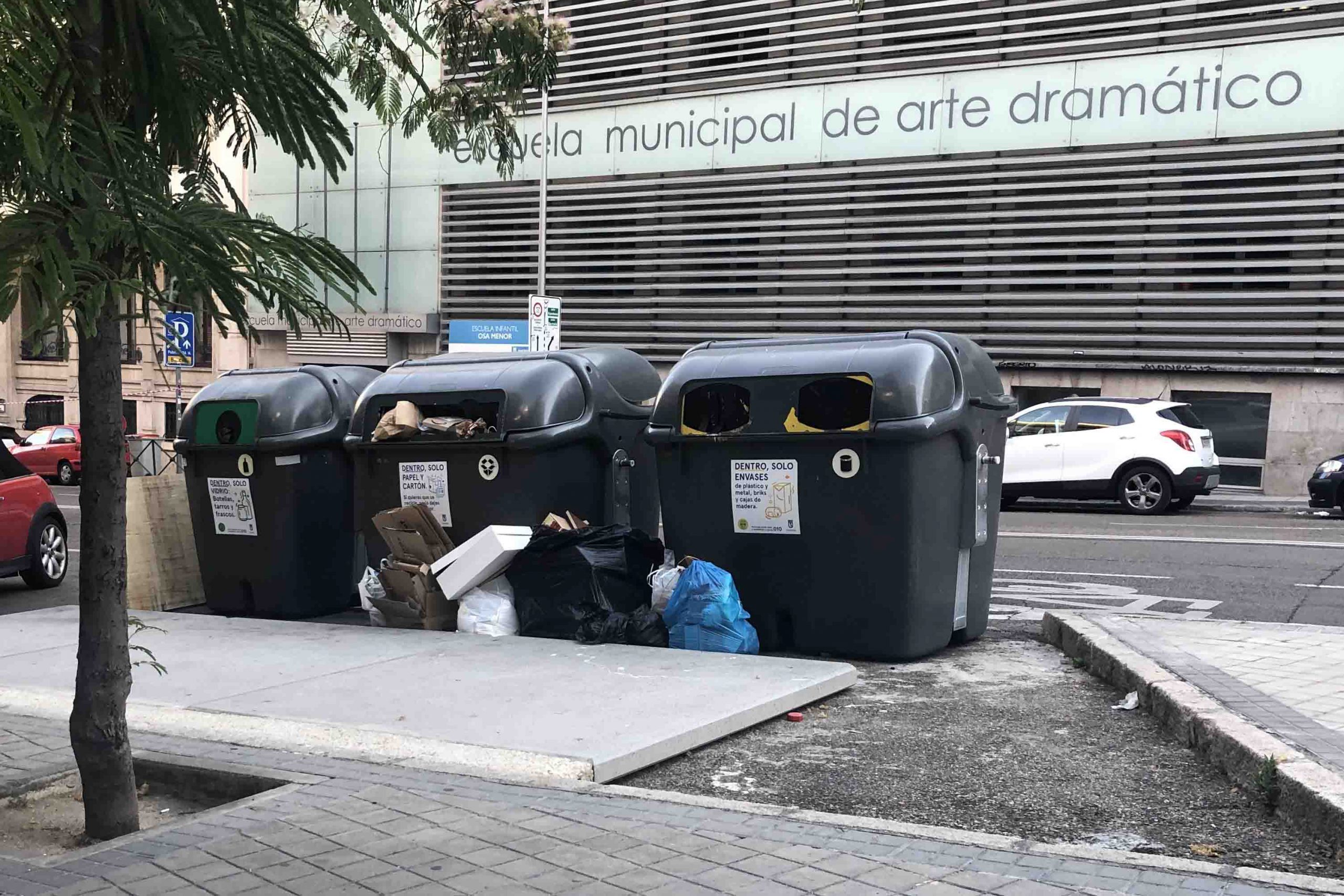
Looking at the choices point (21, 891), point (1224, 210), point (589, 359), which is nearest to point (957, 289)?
point (1224, 210)

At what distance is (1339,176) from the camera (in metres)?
20.0

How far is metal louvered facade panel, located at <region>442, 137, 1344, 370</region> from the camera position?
20.4 metres

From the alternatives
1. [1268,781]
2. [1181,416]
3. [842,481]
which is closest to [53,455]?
[1181,416]

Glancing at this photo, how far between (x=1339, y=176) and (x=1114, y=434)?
6188 millimetres

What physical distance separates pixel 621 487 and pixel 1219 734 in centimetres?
435

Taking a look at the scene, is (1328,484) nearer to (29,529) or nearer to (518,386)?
(518,386)

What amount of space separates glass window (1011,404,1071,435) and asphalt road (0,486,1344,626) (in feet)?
6.90

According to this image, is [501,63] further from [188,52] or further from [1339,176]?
[1339,176]

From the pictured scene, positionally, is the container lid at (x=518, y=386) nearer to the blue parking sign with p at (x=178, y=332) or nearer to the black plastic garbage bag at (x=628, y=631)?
the black plastic garbage bag at (x=628, y=631)

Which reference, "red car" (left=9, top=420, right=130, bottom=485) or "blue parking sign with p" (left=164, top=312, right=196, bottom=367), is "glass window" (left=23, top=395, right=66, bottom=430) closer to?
"red car" (left=9, top=420, right=130, bottom=485)

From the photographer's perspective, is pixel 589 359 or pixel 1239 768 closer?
pixel 1239 768

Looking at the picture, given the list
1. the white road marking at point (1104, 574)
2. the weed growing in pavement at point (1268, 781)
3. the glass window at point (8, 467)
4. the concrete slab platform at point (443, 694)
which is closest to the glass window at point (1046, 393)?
the white road marking at point (1104, 574)

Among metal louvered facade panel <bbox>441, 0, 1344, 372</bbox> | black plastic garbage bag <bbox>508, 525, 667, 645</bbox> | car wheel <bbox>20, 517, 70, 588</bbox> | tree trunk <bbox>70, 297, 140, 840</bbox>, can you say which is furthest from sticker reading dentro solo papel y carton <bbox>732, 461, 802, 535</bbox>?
metal louvered facade panel <bbox>441, 0, 1344, 372</bbox>

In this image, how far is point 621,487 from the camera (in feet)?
28.0
